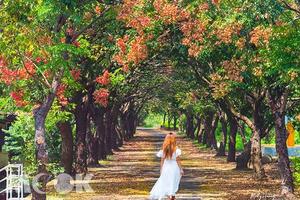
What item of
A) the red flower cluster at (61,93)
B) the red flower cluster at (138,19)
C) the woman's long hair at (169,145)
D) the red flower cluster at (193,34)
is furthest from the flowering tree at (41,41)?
the red flower cluster at (193,34)

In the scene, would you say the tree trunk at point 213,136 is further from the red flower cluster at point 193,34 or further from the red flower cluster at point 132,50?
the red flower cluster at point 193,34

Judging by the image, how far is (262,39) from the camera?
21734 mm

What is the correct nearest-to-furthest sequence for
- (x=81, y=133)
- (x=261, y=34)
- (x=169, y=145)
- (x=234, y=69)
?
(x=169, y=145)
(x=261, y=34)
(x=234, y=69)
(x=81, y=133)

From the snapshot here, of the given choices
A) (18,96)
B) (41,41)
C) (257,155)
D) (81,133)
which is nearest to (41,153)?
(41,41)

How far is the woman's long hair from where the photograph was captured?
60.2ft

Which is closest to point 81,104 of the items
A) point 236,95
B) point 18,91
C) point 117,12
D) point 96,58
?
point 96,58

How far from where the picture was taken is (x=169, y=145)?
18.7 metres

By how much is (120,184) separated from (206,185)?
371 centimetres

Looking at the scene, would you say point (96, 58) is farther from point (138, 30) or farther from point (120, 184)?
point (120, 184)

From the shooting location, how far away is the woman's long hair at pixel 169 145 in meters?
18.4

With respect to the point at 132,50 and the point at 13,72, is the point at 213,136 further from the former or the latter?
the point at 13,72

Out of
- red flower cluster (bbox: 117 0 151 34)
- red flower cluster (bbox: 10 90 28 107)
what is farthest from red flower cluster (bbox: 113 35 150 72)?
red flower cluster (bbox: 10 90 28 107)

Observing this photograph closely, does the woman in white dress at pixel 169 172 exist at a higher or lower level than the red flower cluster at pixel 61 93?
→ lower

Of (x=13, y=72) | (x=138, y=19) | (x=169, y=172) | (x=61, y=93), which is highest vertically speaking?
(x=138, y=19)
